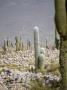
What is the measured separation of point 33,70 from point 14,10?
1.12 m

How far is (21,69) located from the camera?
6797 millimetres

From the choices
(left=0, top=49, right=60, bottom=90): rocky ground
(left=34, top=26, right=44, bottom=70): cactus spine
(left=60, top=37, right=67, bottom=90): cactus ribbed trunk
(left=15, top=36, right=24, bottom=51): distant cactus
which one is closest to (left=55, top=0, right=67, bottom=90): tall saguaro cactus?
(left=60, top=37, right=67, bottom=90): cactus ribbed trunk

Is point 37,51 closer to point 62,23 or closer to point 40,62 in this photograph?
point 40,62

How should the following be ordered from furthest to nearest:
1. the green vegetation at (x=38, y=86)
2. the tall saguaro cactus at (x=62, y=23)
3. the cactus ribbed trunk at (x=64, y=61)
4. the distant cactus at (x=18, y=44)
Answer: the distant cactus at (x=18, y=44) < the green vegetation at (x=38, y=86) < the cactus ribbed trunk at (x=64, y=61) < the tall saguaro cactus at (x=62, y=23)

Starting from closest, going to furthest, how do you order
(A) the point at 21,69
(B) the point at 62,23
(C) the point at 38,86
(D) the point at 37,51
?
(B) the point at 62,23 < (C) the point at 38,86 < (D) the point at 37,51 < (A) the point at 21,69

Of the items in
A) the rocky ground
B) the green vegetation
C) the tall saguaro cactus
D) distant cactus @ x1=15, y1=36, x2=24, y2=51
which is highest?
the tall saguaro cactus

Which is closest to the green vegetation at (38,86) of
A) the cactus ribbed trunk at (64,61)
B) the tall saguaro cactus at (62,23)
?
the cactus ribbed trunk at (64,61)

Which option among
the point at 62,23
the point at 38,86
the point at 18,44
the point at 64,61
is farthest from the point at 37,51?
the point at 62,23

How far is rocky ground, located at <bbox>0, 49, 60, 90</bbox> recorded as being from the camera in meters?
6.58

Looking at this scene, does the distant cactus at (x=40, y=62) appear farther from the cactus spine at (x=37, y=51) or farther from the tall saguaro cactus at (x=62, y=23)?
the tall saguaro cactus at (x=62, y=23)

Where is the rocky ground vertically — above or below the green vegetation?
above

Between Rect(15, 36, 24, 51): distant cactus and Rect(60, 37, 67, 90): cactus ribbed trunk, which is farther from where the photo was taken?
Rect(15, 36, 24, 51): distant cactus

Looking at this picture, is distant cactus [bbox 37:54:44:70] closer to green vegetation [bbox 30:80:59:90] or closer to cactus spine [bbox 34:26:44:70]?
cactus spine [bbox 34:26:44:70]

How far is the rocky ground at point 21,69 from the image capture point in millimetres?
6580
